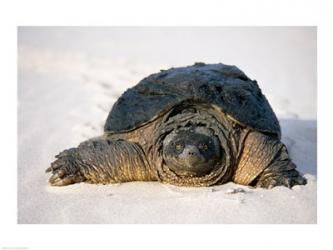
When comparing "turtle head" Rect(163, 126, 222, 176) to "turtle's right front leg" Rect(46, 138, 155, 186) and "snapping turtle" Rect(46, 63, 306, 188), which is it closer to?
"snapping turtle" Rect(46, 63, 306, 188)

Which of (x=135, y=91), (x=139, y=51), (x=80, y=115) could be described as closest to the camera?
(x=135, y=91)

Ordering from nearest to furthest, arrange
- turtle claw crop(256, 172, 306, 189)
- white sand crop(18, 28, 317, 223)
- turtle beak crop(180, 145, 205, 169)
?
white sand crop(18, 28, 317, 223), turtle beak crop(180, 145, 205, 169), turtle claw crop(256, 172, 306, 189)

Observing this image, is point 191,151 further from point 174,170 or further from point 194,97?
point 194,97

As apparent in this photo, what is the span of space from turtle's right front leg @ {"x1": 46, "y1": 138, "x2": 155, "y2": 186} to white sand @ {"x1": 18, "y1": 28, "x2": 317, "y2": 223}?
0.24 ft

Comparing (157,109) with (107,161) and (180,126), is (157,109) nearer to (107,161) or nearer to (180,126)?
(180,126)

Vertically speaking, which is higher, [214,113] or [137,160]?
[214,113]

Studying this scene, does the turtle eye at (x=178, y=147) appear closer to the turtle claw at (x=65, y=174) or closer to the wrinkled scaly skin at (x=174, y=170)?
the wrinkled scaly skin at (x=174, y=170)

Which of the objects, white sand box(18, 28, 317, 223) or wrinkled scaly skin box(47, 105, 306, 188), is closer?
white sand box(18, 28, 317, 223)

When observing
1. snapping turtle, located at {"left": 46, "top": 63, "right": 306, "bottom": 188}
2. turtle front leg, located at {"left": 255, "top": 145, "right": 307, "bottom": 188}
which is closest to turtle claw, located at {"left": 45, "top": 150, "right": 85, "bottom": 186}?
snapping turtle, located at {"left": 46, "top": 63, "right": 306, "bottom": 188}

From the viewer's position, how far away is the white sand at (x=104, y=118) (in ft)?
12.1

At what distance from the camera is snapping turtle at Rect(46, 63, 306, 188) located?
4.19 m

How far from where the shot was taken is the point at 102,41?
11.9m

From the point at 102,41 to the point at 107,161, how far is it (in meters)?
7.97

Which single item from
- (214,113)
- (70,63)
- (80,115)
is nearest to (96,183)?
(214,113)
